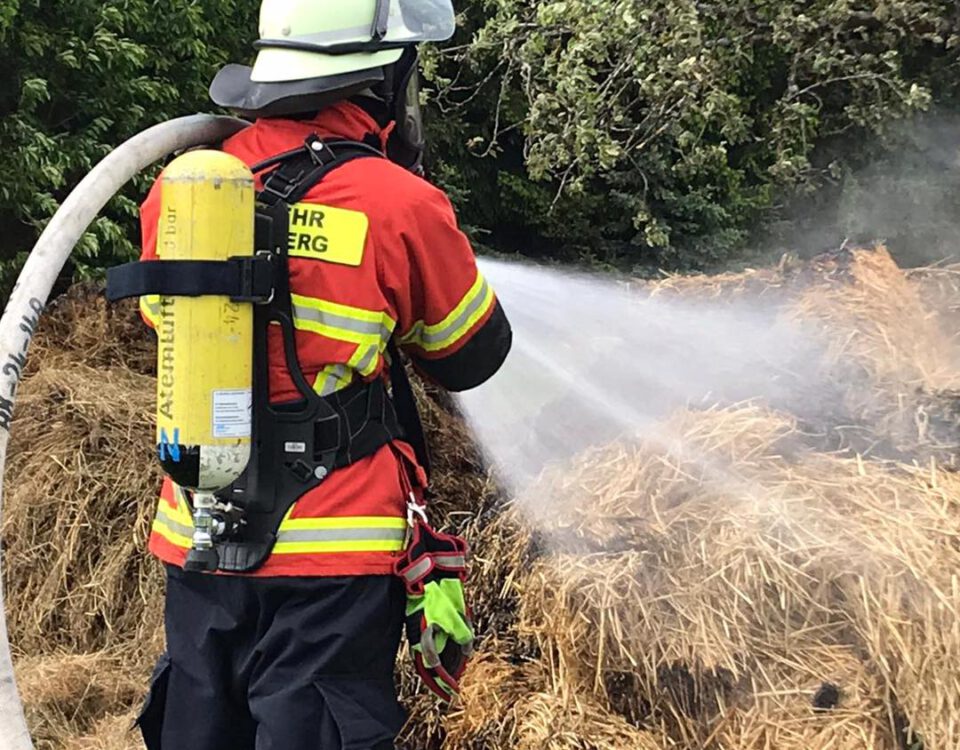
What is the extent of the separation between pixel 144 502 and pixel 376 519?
2.74 m

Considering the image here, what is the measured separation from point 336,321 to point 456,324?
266 mm

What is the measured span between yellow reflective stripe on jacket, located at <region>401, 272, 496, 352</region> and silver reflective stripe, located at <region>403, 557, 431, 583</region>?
1.47 feet

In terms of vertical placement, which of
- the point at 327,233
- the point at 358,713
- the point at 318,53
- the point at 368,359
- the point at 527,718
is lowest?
the point at 527,718

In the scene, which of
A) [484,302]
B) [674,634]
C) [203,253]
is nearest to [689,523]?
[674,634]

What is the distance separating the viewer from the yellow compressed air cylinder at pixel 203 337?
81.1 inches

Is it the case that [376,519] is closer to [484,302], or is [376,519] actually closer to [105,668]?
[484,302]

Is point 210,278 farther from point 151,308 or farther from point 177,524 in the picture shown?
point 177,524

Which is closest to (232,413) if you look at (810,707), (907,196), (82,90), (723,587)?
(723,587)

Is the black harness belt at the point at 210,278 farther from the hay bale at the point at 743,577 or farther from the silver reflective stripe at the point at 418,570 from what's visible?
the hay bale at the point at 743,577

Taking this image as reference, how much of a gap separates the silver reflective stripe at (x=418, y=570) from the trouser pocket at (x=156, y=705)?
0.61 m

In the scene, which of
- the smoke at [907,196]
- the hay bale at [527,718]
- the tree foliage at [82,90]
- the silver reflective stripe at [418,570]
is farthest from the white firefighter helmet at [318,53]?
the smoke at [907,196]

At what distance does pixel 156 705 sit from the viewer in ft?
8.16

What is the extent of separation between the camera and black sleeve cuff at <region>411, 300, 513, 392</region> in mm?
2367

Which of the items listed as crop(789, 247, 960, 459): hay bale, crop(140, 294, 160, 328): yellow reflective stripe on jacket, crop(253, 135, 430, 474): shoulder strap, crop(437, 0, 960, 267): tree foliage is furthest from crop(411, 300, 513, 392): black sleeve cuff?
crop(437, 0, 960, 267): tree foliage
